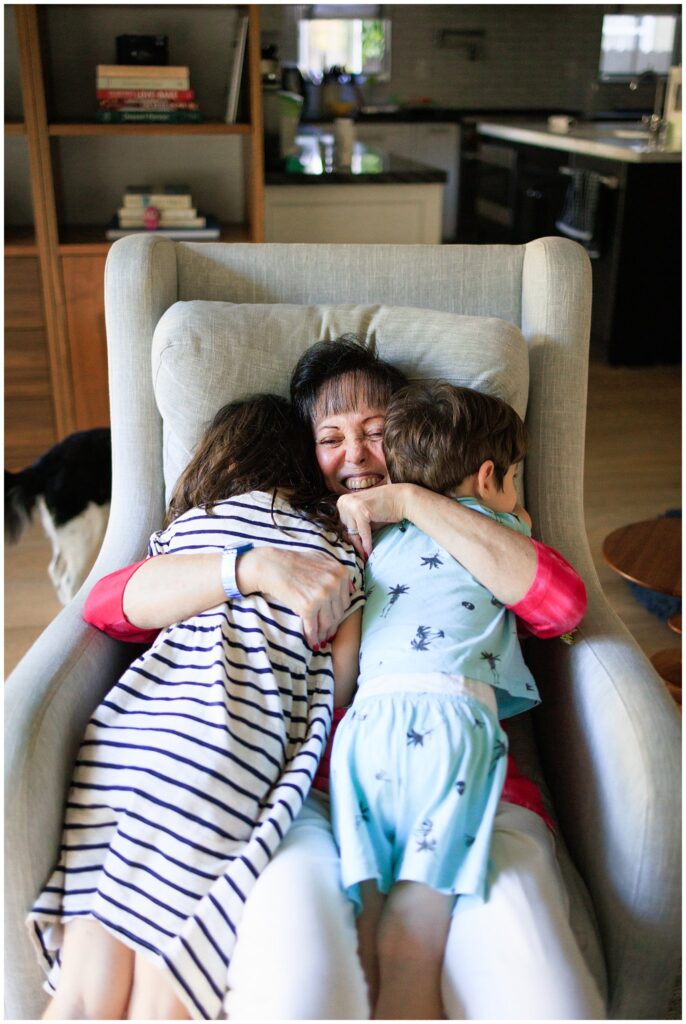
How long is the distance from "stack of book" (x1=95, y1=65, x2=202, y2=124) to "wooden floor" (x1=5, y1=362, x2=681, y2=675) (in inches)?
51.3

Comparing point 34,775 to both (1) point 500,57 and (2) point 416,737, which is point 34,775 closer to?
(2) point 416,737

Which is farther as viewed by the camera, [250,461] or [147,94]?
[147,94]

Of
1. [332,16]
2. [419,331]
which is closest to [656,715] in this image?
[419,331]

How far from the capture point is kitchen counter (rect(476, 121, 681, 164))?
13.9ft

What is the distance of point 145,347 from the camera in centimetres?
151

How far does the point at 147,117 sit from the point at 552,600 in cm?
232

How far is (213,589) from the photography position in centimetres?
116

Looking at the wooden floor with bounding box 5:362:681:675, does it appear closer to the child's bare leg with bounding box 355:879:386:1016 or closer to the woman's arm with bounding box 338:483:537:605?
the woman's arm with bounding box 338:483:537:605

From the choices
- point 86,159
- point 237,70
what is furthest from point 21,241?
point 237,70

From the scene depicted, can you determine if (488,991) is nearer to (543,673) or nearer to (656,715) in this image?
(656,715)

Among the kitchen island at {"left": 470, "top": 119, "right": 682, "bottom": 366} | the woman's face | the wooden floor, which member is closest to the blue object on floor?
the wooden floor

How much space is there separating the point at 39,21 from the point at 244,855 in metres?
2.69

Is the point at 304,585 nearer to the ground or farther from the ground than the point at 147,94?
nearer to the ground

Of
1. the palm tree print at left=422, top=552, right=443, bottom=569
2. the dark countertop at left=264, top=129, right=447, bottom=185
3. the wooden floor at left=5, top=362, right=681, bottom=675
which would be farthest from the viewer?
the dark countertop at left=264, top=129, right=447, bottom=185
